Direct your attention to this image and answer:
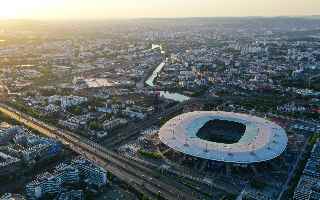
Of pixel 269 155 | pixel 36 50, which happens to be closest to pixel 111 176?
pixel 269 155

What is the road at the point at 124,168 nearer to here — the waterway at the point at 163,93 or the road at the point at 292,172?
the road at the point at 292,172

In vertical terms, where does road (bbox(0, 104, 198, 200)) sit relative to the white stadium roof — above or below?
below

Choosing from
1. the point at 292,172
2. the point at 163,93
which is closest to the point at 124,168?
the point at 292,172

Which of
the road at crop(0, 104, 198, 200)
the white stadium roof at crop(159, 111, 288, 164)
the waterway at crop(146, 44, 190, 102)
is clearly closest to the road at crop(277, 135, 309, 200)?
the white stadium roof at crop(159, 111, 288, 164)

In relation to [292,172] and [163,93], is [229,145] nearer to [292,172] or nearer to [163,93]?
[292,172]

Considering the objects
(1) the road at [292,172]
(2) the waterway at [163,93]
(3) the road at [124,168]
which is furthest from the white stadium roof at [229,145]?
(2) the waterway at [163,93]

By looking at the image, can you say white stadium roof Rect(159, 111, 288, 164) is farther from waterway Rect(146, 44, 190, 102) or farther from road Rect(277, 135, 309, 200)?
waterway Rect(146, 44, 190, 102)

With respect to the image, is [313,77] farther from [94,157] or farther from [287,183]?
[94,157]
